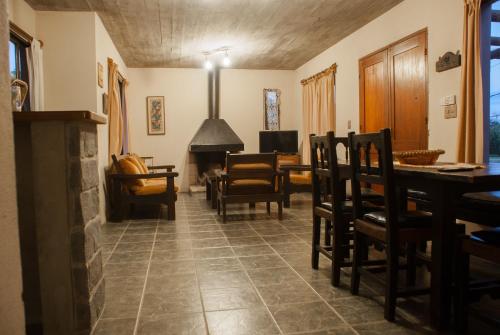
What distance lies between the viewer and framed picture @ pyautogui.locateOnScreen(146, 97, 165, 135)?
7.75 m

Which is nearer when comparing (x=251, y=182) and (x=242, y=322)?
(x=242, y=322)

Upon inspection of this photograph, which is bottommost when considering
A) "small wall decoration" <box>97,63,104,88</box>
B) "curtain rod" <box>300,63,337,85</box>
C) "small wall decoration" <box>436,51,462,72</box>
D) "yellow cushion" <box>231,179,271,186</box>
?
"yellow cushion" <box>231,179,271,186</box>

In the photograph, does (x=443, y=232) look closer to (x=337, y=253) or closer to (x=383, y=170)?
(x=383, y=170)

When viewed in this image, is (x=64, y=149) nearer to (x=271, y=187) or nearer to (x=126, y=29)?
(x=271, y=187)

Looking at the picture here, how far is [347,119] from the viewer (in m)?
5.94

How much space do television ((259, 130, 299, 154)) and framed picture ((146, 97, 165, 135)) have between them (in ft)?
6.66

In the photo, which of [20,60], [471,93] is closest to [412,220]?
[471,93]

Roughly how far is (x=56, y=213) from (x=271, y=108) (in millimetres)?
6863

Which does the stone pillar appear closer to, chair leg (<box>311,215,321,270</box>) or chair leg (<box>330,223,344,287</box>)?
chair leg (<box>330,223,344,287</box>)

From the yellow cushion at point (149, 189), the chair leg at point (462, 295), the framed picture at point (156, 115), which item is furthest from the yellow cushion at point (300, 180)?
the chair leg at point (462, 295)

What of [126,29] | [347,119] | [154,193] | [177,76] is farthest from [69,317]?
[177,76]

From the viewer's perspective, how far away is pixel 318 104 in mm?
6852

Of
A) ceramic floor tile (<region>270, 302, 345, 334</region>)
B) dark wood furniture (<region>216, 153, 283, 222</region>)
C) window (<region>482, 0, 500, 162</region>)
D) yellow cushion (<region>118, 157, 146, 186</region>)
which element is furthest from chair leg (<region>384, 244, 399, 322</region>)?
yellow cushion (<region>118, 157, 146, 186</region>)

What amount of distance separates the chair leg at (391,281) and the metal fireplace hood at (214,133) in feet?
18.7
